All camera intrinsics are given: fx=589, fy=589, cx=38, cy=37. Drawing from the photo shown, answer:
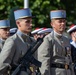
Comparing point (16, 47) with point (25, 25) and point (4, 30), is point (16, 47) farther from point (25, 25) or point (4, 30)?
point (4, 30)

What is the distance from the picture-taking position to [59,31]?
10.8m

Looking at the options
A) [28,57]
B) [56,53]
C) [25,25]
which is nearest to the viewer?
[28,57]

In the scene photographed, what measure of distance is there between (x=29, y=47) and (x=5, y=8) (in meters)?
13.2

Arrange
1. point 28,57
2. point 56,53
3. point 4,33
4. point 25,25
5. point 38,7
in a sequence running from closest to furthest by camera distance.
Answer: point 28,57 → point 25,25 → point 56,53 → point 4,33 → point 38,7

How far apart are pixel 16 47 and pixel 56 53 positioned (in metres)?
1.59

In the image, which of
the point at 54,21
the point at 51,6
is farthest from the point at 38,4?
the point at 54,21

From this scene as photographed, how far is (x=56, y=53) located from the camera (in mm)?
10664

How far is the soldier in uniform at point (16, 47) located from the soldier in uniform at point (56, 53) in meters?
1.16

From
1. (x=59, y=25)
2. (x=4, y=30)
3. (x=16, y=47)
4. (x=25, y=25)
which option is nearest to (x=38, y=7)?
A: (x=4, y=30)

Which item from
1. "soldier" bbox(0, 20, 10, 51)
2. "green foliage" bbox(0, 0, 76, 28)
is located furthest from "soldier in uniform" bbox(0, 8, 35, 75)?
"green foliage" bbox(0, 0, 76, 28)

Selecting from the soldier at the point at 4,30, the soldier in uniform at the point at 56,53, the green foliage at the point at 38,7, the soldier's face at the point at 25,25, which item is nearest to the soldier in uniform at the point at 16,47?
the soldier's face at the point at 25,25

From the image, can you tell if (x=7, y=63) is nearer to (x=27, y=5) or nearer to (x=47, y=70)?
(x=47, y=70)

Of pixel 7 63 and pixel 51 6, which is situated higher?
pixel 7 63

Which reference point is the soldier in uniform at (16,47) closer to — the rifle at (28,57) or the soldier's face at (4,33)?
the rifle at (28,57)
